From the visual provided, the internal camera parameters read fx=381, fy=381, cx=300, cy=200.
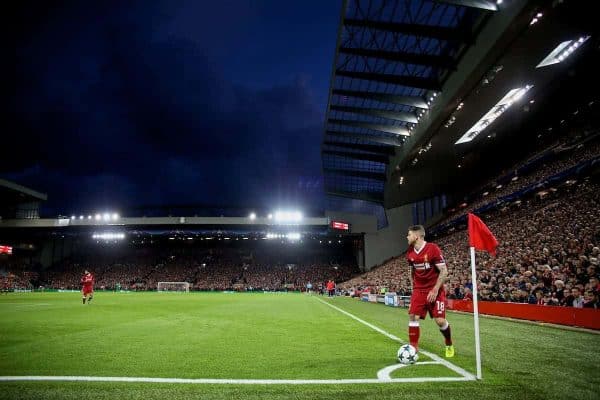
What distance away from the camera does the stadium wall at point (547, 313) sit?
→ 34.8ft

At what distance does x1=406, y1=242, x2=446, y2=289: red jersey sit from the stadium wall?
7444 mm

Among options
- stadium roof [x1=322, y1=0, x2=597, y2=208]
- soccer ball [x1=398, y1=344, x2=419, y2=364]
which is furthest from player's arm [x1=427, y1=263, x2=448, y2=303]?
stadium roof [x1=322, y1=0, x2=597, y2=208]

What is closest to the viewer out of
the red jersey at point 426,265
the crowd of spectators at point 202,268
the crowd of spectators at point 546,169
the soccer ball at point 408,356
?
the soccer ball at point 408,356

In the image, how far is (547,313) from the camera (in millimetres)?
12539

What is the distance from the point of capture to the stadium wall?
10.6 meters

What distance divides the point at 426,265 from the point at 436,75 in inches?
862

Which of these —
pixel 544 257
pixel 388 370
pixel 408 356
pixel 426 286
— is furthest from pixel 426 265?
pixel 544 257

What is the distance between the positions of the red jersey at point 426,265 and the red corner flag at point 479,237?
0.64 meters

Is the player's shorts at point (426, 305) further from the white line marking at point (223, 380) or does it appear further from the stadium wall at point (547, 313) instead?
the stadium wall at point (547, 313)

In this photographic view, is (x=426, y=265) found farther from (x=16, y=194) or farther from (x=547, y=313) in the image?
(x=16, y=194)

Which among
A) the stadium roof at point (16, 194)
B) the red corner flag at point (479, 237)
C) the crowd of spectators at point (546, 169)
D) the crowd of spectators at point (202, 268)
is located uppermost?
the stadium roof at point (16, 194)

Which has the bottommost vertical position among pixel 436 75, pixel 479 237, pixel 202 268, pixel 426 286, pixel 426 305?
pixel 202 268

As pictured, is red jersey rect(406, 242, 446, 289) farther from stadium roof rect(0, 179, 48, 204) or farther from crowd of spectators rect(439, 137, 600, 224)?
stadium roof rect(0, 179, 48, 204)

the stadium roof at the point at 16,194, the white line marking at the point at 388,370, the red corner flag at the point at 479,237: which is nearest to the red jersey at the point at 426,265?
the red corner flag at the point at 479,237
